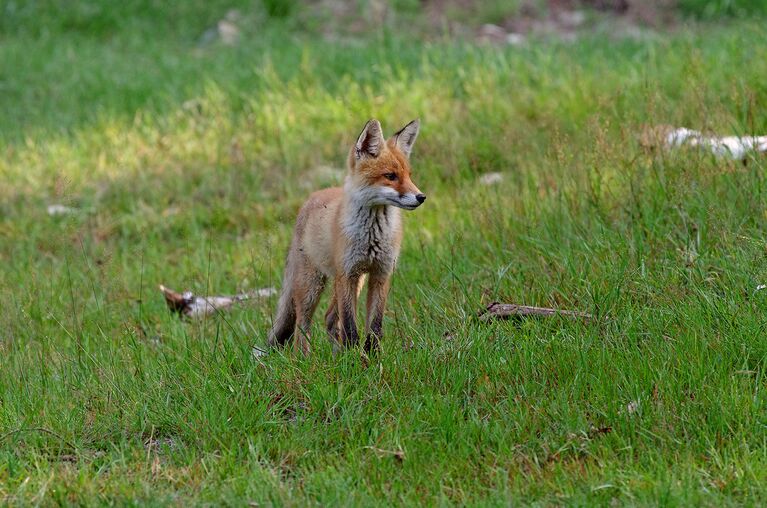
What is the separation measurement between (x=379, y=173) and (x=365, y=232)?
319mm

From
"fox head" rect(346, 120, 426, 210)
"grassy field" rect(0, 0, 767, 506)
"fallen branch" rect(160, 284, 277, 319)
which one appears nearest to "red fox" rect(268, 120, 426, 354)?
"fox head" rect(346, 120, 426, 210)

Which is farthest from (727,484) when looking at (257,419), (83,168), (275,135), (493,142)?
(83,168)

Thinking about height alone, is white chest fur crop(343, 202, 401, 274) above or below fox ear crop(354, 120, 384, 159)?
below

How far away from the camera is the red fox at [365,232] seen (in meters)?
5.08

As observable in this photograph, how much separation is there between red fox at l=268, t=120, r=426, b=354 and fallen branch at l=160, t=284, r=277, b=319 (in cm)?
118

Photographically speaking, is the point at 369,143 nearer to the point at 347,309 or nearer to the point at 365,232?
the point at 365,232

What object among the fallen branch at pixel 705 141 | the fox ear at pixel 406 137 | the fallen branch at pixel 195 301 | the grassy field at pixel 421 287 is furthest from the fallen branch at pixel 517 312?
the fallen branch at pixel 705 141

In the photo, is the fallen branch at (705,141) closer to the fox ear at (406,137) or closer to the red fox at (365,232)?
the fox ear at (406,137)

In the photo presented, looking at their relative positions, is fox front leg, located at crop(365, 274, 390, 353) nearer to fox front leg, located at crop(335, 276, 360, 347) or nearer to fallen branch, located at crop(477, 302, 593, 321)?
fox front leg, located at crop(335, 276, 360, 347)

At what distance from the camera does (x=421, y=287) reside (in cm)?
598

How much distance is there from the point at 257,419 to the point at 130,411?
0.65 metres

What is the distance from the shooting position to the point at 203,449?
446cm

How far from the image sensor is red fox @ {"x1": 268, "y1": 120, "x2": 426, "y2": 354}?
200 inches

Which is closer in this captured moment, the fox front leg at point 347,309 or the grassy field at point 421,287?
the grassy field at point 421,287
